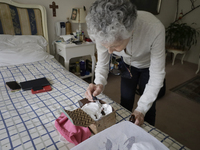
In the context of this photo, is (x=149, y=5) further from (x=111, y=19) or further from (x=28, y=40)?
(x=111, y=19)

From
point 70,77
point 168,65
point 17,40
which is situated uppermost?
point 17,40

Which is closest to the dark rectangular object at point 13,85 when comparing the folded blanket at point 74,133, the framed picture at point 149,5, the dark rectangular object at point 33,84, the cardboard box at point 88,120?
the dark rectangular object at point 33,84

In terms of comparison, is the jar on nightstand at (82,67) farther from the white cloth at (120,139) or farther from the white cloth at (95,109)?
the white cloth at (120,139)

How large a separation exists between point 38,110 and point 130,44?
721 millimetres

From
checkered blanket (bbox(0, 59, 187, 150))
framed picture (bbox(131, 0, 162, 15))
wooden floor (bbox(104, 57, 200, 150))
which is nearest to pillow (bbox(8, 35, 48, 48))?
checkered blanket (bbox(0, 59, 187, 150))

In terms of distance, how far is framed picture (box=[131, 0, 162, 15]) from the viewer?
2.96 m

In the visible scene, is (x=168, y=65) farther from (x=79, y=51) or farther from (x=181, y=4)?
(x=79, y=51)

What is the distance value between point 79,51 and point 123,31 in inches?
61.2

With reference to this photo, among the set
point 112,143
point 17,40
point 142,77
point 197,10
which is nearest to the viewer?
point 112,143

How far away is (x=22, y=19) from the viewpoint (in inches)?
74.7

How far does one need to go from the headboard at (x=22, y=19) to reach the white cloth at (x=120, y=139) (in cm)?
192

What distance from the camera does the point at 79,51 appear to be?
2.09 m

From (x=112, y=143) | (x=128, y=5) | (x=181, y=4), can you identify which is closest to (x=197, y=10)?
(x=181, y=4)

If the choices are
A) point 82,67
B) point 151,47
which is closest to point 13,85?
point 151,47
